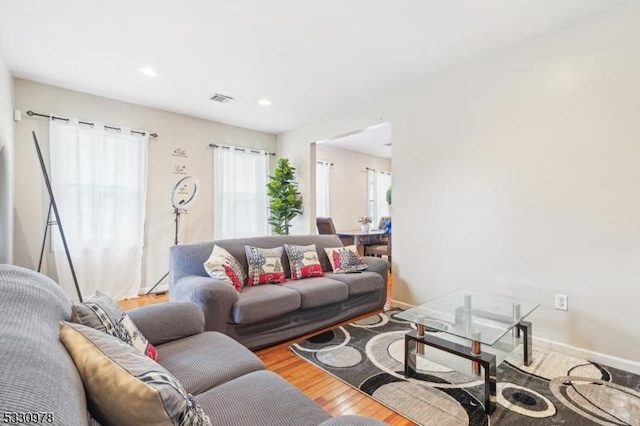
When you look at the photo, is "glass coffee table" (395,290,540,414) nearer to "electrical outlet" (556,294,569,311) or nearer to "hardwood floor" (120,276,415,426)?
"electrical outlet" (556,294,569,311)

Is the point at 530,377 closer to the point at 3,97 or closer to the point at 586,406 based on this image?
the point at 586,406

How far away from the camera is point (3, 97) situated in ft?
8.54

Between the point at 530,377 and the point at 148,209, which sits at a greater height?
the point at 148,209

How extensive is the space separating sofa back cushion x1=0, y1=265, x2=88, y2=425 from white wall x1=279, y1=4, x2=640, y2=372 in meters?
3.01

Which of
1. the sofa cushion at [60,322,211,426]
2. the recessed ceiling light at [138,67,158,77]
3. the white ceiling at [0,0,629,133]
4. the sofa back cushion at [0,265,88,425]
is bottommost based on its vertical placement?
the sofa cushion at [60,322,211,426]

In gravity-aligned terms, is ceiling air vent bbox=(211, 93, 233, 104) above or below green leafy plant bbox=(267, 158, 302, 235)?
above

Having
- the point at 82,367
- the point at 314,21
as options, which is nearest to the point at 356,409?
the point at 82,367

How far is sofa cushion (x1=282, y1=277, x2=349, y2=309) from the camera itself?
2.70 meters

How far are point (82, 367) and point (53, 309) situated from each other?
51 cm

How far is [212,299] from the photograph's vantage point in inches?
87.9

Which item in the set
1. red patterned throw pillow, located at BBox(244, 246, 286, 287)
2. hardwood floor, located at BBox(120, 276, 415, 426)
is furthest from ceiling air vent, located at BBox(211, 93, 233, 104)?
hardwood floor, located at BBox(120, 276, 415, 426)

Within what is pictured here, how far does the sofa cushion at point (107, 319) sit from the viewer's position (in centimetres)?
116

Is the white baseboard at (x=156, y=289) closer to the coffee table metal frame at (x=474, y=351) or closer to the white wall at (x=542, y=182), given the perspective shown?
the white wall at (x=542, y=182)

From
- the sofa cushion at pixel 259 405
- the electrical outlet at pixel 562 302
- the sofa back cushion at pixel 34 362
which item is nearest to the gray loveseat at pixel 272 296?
the sofa cushion at pixel 259 405
